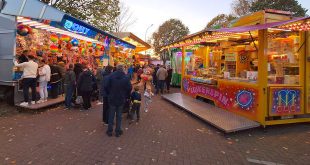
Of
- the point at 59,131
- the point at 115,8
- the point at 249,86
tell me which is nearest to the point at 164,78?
the point at 249,86

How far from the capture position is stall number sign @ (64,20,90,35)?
341 inches

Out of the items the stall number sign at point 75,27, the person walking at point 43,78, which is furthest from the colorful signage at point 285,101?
the person walking at point 43,78

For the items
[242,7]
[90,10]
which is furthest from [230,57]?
[242,7]

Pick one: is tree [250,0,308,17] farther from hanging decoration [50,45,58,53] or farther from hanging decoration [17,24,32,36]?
hanging decoration [17,24,32,36]

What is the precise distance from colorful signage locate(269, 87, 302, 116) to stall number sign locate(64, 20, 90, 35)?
6.83m

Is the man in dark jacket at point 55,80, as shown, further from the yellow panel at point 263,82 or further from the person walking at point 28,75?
the yellow panel at point 263,82

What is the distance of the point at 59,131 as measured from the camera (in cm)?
638

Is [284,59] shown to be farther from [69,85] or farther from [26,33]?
[26,33]

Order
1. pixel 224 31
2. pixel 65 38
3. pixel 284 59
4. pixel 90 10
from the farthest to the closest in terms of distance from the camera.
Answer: pixel 90 10 < pixel 65 38 < pixel 284 59 < pixel 224 31

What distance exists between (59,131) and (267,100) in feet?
18.5

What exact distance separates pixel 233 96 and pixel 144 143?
12.7 feet

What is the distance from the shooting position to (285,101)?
23.5 ft

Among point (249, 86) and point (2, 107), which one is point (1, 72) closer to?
point (2, 107)

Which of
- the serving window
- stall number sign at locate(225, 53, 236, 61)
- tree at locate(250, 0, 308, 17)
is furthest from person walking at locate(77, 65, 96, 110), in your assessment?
tree at locate(250, 0, 308, 17)
